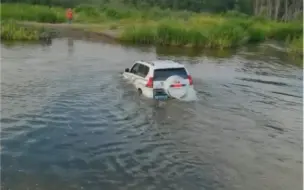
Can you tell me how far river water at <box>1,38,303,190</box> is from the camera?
12.0 metres

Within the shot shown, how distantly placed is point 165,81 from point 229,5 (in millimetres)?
82578

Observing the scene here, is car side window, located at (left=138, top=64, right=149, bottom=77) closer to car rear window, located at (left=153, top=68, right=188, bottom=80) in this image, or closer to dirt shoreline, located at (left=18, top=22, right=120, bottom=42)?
car rear window, located at (left=153, top=68, right=188, bottom=80)

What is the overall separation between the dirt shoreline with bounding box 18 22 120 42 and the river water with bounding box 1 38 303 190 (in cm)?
1867

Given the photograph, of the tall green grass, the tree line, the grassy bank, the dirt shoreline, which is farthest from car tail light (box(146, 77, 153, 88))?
the tree line

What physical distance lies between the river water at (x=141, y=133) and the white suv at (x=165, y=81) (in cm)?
45

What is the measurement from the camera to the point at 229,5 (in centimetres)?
9888

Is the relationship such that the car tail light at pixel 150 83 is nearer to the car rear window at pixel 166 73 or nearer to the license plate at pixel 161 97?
the car rear window at pixel 166 73

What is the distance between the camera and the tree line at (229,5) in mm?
81500

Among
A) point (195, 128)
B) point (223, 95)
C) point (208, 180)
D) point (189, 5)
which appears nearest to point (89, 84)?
point (223, 95)

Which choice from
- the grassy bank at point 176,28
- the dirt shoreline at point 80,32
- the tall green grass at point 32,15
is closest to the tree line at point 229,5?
the grassy bank at point 176,28

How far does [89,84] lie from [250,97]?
743 cm

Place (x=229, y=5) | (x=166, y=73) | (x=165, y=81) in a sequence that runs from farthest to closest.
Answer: (x=229, y=5) < (x=166, y=73) < (x=165, y=81)

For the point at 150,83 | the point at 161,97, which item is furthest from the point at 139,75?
the point at 161,97

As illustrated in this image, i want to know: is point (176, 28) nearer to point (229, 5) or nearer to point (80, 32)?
point (80, 32)
